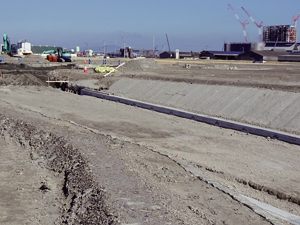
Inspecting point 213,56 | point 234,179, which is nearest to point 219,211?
point 234,179

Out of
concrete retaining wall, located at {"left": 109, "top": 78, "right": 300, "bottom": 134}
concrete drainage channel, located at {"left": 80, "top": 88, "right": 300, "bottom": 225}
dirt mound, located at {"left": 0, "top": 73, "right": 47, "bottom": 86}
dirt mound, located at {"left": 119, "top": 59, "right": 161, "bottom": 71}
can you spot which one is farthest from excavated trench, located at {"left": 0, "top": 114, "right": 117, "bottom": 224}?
dirt mound, located at {"left": 119, "top": 59, "right": 161, "bottom": 71}

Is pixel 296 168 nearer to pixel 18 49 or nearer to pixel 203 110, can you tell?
pixel 203 110

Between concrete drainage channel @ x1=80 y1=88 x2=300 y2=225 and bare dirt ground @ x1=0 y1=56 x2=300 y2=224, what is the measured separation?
0.20m

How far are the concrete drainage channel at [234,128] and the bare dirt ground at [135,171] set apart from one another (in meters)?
0.20

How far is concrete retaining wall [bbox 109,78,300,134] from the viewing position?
57.6 ft

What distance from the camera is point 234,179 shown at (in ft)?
35.3

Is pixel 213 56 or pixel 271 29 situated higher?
pixel 271 29

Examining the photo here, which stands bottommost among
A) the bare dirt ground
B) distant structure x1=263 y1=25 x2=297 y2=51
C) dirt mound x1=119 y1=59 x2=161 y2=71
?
the bare dirt ground

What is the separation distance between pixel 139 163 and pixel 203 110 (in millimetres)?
10759

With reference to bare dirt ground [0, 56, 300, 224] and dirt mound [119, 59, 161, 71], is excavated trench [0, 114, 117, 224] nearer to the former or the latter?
bare dirt ground [0, 56, 300, 224]

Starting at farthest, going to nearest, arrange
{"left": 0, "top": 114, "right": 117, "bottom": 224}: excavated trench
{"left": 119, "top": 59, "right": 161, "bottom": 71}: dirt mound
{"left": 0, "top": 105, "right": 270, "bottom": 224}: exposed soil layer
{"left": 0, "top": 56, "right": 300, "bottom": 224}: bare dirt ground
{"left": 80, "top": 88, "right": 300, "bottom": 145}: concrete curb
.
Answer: {"left": 119, "top": 59, "right": 161, "bottom": 71}: dirt mound
{"left": 80, "top": 88, "right": 300, "bottom": 145}: concrete curb
{"left": 0, "top": 56, "right": 300, "bottom": 224}: bare dirt ground
{"left": 0, "top": 114, "right": 117, "bottom": 224}: excavated trench
{"left": 0, "top": 105, "right": 270, "bottom": 224}: exposed soil layer

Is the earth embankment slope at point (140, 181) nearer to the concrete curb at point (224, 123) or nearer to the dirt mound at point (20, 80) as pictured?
the concrete curb at point (224, 123)

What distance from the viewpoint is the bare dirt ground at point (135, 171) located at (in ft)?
25.4

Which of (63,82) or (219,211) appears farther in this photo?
(63,82)
